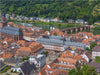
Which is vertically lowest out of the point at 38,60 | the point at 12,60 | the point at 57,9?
the point at 12,60

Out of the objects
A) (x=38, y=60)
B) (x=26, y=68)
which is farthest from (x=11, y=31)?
(x=26, y=68)

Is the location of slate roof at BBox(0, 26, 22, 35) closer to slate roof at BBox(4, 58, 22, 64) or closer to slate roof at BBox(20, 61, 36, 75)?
Result: slate roof at BBox(4, 58, 22, 64)

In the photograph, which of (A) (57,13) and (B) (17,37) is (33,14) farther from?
(B) (17,37)

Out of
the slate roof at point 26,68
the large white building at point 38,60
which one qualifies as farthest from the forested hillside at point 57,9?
the slate roof at point 26,68

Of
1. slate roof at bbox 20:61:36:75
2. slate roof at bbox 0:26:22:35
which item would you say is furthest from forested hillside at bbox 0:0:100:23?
slate roof at bbox 20:61:36:75

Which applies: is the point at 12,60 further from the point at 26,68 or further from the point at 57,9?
the point at 57,9

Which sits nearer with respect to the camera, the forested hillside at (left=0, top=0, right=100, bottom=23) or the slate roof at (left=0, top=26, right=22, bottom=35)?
the slate roof at (left=0, top=26, right=22, bottom=35)

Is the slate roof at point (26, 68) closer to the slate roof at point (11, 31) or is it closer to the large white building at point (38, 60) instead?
the large white building at point (38, 60)

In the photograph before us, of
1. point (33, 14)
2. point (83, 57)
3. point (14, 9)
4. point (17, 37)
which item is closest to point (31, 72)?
point (83, 57)
